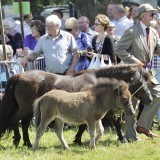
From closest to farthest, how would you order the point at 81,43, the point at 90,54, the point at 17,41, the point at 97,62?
the point at 97,62 → the point at 90,54 → the point at 81,43 → the point at 17,41

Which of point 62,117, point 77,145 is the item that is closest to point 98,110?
point 62,117

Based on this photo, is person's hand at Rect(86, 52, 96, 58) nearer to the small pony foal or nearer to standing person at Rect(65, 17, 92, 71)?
standing person at Rect(65, 17, 92, 71)

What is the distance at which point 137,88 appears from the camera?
8.77 m

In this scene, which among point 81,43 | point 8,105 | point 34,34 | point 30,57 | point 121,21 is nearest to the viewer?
point 8,105

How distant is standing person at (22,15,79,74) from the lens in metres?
9.85

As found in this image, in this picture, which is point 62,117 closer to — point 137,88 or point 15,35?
point 137,88

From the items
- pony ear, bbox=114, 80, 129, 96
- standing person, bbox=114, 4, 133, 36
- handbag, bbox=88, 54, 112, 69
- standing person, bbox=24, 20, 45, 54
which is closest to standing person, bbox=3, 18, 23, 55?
standing person, bbox=24, 20, 45, 54

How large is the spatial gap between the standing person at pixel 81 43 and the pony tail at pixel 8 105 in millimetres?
1772

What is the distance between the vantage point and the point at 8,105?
354 inches

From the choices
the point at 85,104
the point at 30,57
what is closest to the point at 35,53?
the point at 30,57

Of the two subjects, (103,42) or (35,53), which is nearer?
(35,53)

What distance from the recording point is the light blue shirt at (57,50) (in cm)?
987

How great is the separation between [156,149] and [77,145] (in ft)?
4.22

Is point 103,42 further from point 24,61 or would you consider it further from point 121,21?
point 121,21
